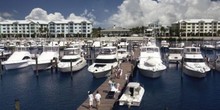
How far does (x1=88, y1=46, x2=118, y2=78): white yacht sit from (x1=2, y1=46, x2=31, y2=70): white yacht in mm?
20780

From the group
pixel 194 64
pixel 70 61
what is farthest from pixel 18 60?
pixel 194 64

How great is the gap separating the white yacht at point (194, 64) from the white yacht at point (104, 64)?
14.3 meters

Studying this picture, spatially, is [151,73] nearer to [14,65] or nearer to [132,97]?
[132,97]

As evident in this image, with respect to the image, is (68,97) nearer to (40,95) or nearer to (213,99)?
(40,95)

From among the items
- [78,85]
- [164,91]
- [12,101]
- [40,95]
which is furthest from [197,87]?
[12,101]

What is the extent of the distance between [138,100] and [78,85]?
17.2 meters

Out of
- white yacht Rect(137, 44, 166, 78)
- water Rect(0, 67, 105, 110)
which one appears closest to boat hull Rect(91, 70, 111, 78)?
water Rect(0, 67, 105, 110)

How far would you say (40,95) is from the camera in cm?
4200

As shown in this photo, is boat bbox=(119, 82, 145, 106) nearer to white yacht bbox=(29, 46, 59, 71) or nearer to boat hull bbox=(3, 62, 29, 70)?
white yacht bbox=(29, 46, 59, 71)

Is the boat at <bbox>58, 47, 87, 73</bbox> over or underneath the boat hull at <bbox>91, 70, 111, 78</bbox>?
over

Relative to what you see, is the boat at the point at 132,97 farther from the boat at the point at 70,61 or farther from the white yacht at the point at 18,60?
the white yacht at the point at 18,60

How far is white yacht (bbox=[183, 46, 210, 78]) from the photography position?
48.9 metres

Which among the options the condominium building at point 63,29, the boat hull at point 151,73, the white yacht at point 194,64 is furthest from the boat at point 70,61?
the condominium building at point 63,29

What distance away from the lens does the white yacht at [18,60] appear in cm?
6344
